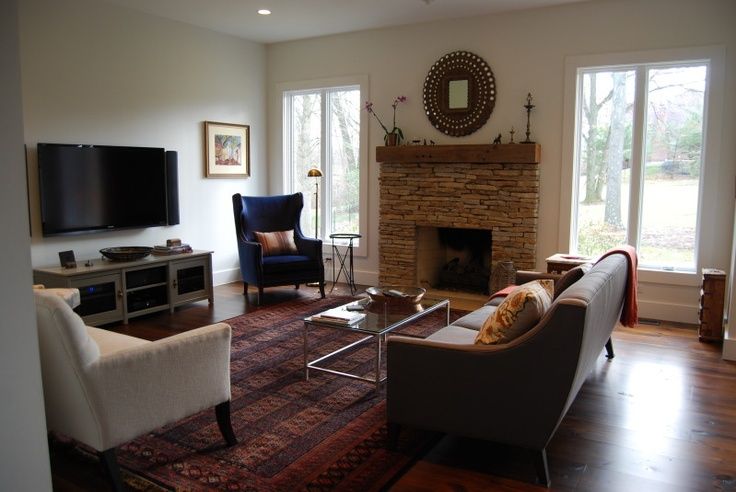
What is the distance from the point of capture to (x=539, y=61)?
216 inches

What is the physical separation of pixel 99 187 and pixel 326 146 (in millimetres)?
2648

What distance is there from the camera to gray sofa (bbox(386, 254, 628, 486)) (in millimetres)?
2262

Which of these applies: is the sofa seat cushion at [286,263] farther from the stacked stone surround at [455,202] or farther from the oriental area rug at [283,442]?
the oriental area rug at [283,442]

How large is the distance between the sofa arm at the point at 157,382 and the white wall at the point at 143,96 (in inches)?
115

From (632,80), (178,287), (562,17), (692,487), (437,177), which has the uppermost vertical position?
(562,17)

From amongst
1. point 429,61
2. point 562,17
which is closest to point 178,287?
point 429,61

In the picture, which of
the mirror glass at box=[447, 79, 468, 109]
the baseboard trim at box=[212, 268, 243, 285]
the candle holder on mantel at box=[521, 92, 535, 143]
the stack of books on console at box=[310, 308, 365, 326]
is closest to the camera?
the stack of books on console at box=[310, 308, 365, 326]

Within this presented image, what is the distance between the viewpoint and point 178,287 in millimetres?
5383

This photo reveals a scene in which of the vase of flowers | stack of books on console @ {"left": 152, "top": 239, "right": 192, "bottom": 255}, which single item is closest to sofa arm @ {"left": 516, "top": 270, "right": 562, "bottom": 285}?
the vase of flowers

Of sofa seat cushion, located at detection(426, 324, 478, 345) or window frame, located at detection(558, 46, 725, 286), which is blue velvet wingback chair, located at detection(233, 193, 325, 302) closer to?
window frame, located at detection(558, 46, 725, 286)

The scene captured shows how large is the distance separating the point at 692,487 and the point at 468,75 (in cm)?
432

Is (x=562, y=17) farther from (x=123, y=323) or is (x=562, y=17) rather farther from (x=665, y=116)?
(x=123, y=323)

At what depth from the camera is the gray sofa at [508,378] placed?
226cm

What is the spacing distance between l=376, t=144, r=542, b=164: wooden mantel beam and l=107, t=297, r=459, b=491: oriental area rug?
2493mm
